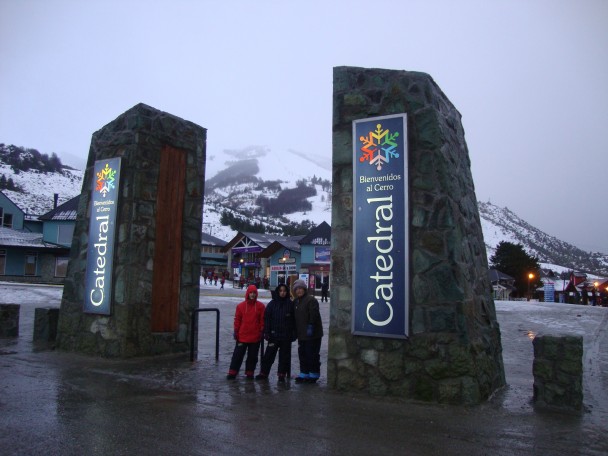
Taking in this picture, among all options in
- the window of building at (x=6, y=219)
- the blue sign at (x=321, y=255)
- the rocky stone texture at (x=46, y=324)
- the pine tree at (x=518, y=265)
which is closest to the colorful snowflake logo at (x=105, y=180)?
the rocky stone texture at (x=46, y=324)

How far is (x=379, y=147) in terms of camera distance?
6895 mm

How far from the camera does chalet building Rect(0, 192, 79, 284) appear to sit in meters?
39.1

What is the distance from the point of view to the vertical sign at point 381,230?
6.49 meters

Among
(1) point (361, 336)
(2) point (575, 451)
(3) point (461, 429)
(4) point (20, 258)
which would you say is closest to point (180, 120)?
(1) point (361, 336)

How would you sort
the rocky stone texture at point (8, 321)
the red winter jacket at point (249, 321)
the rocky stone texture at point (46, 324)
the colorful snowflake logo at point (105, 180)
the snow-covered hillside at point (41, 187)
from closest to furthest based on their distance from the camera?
the red winter jacket at point (249, 321)
the colorful snowflake logo at point (105, 180)
the rocky stone texture at point (46, 324)
the rocky stone texture at point (8, 321)
the snow-covered hillside at point (41, 187)

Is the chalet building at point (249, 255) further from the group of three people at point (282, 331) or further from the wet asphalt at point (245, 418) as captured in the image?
the wet asphalt at point (245, 418)

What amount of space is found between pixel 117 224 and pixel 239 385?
4.15 meters

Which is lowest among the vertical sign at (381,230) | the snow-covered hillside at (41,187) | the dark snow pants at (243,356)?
the dark snow pants at (243,356)

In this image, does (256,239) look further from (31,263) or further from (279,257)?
(31,263)

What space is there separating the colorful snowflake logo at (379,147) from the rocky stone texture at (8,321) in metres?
9.14

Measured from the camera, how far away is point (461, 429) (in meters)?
5.05

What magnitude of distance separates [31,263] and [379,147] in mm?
40761

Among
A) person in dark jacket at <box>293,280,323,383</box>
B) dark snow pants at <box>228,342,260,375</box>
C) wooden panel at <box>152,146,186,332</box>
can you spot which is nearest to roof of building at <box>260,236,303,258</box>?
wooden panel at <box>152,146,186,332</box>

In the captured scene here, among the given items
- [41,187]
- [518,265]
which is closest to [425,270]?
[518,265]
